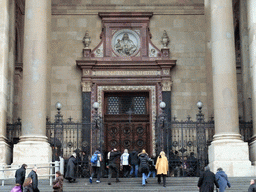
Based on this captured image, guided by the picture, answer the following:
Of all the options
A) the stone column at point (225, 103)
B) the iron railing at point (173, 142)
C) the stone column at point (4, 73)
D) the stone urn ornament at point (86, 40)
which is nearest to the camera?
the stone column at point (225, 103)

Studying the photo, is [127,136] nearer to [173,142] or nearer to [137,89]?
[137,89]

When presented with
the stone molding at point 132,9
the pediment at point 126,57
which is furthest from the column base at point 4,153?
the stone molding at point 132,9

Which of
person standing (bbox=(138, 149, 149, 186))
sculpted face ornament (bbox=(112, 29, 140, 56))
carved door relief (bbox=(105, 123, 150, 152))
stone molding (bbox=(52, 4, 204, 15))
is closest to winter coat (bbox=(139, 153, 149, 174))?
person standing (bbox=(138, 149, 149, 186))

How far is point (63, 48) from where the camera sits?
32.1 metres

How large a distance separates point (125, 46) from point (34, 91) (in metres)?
8.89

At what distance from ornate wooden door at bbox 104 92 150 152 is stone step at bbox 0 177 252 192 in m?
7.87

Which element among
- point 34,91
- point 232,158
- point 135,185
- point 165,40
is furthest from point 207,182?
point 165,40

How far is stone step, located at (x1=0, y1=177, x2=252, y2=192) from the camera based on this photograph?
67.6 ft

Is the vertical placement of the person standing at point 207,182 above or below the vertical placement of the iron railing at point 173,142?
below

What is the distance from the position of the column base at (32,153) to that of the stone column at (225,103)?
23.5 ft

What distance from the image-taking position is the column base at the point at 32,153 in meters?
23.7

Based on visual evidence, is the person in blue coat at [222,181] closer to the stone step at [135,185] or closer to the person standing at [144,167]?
the stone step at [135,185]

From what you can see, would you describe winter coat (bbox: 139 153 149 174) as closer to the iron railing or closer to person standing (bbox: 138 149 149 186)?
person standing (bbox: 138 149 149 186)

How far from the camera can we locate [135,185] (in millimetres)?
21859
